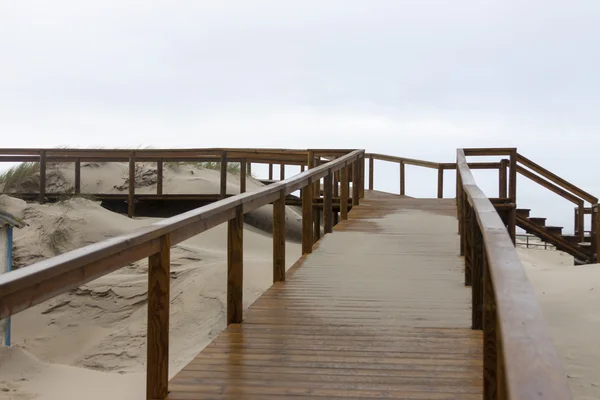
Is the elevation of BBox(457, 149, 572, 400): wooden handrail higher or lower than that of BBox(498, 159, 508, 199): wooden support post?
lower

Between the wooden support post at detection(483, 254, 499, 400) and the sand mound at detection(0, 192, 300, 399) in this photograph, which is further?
the sand mound at detection(0, 192, 300, 399)

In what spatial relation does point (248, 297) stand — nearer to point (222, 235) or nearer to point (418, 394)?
point (222, 235)

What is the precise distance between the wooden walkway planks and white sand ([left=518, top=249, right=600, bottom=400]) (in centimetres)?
137

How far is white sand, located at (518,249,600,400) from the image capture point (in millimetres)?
6086

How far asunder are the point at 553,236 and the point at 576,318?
6.33m

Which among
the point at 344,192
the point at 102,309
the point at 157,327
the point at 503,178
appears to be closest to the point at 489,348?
the point at 157,327

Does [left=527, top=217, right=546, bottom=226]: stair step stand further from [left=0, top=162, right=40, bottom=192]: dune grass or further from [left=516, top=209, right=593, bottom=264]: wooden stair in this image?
[left=0, top=162, right=40, bottom=192]: dune grass

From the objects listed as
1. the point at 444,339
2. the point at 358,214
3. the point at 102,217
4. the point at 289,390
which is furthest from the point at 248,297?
the point at 289,390

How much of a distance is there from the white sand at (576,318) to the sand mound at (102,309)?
13.7 feet

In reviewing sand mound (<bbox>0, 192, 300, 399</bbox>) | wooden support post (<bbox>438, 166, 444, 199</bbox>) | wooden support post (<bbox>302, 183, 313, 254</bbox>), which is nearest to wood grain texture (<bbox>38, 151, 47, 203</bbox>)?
sand mound (<bbox>0, 192, 300, 399</bbox>)

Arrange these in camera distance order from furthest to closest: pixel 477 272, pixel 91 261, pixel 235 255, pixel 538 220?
1. pixel 538 220
2. pixel 235 255
3. pixel 477 272
4. pixel 91 261

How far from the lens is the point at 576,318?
25.5 ft

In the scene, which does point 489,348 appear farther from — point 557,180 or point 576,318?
point 557,180

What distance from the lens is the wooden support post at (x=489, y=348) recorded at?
2.64 meters
